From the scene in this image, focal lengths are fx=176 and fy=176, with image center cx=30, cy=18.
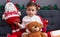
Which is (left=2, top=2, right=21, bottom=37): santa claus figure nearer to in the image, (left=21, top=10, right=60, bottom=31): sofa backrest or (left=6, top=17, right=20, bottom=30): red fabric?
(left=6, top=17, right=20, bottom=30): red fabric

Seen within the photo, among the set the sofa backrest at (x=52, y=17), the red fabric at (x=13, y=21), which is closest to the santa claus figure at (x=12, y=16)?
the red fabric at (x=13, y=21)

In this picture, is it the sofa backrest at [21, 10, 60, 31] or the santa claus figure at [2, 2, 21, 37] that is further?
the sofa backrest at [21, 10, 60, 31]

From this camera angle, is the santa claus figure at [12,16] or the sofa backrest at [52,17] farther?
the sofa backrest at [52,17]

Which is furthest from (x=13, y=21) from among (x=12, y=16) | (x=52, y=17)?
(x=52, y=17)

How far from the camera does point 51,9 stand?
2189 millimetres

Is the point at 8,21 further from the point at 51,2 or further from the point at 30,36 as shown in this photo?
the point at 51,2

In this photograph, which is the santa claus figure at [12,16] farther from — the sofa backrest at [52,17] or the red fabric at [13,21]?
the sofa backrest at [52,17]

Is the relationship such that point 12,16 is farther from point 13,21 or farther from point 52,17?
point 52,17

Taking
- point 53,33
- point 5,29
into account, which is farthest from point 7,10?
point 53,33

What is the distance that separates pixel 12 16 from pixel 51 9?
54 cm

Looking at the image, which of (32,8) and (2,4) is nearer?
(32,8)

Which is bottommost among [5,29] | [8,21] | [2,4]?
[5,29]

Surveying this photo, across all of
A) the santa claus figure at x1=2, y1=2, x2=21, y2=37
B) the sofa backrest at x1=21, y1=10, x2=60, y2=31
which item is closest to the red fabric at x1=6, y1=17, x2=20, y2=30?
the santa claus figure at x1=2, y1=2, x2=21, y2=37

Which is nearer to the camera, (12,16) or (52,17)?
(12,16)
